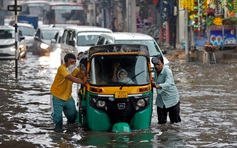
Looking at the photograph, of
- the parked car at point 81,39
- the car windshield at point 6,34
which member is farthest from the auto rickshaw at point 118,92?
the car windshield at point 6,34

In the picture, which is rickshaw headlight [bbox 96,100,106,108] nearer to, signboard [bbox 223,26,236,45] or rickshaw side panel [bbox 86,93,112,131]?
rickshaw side panel [bbox 86,93,112,131]

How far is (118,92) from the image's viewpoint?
12.3 metres

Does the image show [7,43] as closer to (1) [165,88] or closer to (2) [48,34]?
(2) [48,34]

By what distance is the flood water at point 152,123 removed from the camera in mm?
11969

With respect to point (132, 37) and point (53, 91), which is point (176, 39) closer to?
point (132, 37)

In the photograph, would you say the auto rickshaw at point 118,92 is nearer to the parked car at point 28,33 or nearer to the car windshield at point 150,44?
the car windshield at point 150,44

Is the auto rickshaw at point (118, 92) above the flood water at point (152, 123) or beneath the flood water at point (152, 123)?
above

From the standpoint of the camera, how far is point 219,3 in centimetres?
3083

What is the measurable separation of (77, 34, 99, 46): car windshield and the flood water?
5.46 ft

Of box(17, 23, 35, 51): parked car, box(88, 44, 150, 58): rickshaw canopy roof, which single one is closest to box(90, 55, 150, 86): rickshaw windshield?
box(88, 44, 150, 58): rickshaw canopy roof

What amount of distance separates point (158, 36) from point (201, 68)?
17317 millimetres

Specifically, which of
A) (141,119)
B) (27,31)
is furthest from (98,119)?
(27,31)

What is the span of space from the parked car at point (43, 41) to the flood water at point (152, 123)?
1280cm

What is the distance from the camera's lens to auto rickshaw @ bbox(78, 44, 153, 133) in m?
12.3
